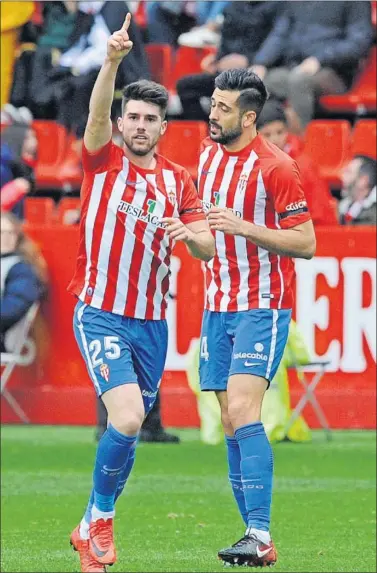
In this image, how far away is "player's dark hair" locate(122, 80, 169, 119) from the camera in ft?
26.1

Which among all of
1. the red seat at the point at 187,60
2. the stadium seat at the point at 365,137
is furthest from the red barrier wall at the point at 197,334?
the red seat at the point at 187,60

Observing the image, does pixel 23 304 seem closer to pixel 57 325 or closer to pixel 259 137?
pixel 57 325

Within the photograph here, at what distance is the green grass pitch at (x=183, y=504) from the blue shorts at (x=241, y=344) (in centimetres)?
107

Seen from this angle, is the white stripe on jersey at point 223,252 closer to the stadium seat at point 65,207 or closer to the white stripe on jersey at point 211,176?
the white stripe on jersey at point 211,176

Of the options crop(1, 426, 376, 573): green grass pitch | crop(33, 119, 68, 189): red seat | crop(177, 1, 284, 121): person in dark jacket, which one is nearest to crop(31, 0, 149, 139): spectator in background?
crop(33, 119, 68, 189): red seat

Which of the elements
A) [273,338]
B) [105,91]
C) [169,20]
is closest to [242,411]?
[273,338]

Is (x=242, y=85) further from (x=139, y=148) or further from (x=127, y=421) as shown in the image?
(x=127, y=421)

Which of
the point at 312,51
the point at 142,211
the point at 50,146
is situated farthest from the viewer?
the point at 50,146

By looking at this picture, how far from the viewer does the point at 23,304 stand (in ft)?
45.2

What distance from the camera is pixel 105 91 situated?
7543mm

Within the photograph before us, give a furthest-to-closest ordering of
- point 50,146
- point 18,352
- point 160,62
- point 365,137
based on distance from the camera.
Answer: point 50,146 → point 160,62 → point 365,137 → point 18,352

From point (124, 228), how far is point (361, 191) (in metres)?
6.62

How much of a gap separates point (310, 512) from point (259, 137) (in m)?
2.94

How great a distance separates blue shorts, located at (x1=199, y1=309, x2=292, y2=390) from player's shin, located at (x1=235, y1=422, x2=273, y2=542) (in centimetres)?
33
